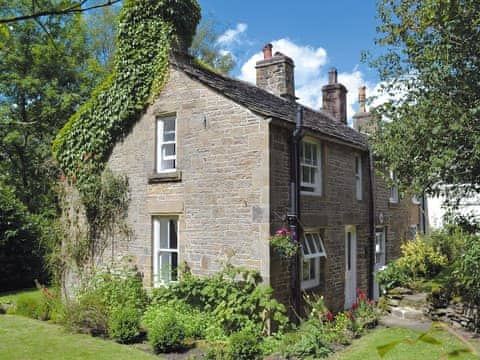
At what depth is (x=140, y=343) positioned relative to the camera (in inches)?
428

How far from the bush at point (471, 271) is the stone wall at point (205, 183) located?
479 cm

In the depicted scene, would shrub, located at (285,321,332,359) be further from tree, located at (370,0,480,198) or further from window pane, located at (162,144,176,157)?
window pane, located at (162,144,176,157)

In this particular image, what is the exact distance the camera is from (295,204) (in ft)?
38.3

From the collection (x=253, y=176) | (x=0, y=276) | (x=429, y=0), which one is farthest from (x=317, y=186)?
(x=0, y=276)

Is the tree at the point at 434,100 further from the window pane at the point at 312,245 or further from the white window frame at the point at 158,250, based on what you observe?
the white window frame at the point at 158,250

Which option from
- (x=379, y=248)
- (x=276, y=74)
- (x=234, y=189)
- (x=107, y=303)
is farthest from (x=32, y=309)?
(x=379, y=248)

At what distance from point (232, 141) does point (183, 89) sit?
236cm

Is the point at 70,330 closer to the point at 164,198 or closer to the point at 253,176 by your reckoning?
the point at 164,198

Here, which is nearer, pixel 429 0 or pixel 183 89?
pixel 429 0

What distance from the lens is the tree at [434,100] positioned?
866cm

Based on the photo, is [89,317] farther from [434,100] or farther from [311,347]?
[434,100]

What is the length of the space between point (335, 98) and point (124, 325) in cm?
1372

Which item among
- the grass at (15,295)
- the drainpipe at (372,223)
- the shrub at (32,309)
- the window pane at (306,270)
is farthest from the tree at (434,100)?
the grass at (15,295)

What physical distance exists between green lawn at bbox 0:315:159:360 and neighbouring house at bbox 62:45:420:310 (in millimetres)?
2467
